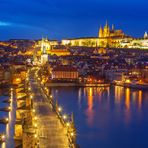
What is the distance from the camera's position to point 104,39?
44750 mm

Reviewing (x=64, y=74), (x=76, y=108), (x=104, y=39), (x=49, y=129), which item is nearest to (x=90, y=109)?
(x=76, y=108)

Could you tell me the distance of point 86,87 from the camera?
828 inches

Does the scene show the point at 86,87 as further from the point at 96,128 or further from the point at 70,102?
the point at 96,128

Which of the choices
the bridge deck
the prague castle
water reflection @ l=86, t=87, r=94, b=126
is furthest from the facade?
the prague castle

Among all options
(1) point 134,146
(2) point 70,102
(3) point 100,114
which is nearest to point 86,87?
(2) point 70,102

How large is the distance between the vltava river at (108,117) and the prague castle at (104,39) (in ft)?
82.7

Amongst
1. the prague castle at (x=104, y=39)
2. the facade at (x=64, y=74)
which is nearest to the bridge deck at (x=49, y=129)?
the facade at (x=64, y=74)

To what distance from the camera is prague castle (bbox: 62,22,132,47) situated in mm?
44281

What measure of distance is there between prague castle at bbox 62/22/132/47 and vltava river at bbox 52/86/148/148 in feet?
82.7

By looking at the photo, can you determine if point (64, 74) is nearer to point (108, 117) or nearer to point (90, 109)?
point (90, 109)

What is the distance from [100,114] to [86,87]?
26.9 feet

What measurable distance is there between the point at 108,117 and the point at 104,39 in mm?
32640

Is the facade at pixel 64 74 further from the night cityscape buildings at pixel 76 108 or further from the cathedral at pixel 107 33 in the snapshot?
the cathedral at pixel 107 33

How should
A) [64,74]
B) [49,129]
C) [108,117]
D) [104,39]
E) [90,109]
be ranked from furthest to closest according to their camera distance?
[104,39], [64,74], [90,109], [108,117], [49,129]
